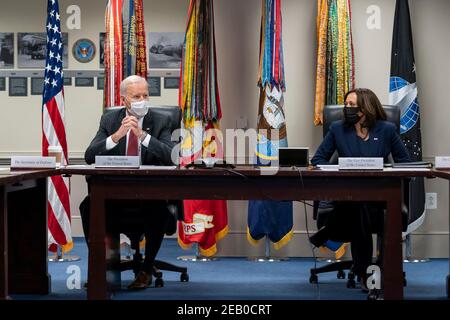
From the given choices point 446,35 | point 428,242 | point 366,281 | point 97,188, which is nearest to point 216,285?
point 366,281

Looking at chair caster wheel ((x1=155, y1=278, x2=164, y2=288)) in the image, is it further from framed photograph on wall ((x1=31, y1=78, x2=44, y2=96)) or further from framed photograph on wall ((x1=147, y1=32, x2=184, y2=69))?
framed photograph on wall ((x1=31, y1=78, x2=44, y2=96))

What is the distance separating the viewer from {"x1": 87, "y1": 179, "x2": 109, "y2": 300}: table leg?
355cm

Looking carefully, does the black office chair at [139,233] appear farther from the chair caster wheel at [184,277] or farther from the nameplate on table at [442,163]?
the nameplate on table at [442,163]

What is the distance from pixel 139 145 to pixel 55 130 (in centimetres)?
113

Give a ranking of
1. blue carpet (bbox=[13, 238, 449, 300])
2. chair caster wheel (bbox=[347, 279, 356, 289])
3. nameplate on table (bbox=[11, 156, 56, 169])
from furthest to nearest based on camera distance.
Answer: chair caster wheel (bbox=[347, 279, 356, 289]) → blue carpet (bbox=[13, 238, 449, 300]) → nameplate on table (bbox=[11, 156, 56, 169])

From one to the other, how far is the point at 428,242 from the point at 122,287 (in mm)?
2558

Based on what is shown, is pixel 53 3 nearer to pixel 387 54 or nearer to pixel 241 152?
pixel 241 152

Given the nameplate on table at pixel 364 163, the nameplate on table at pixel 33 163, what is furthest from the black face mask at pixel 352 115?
the nameplate on table at pixel 33 163

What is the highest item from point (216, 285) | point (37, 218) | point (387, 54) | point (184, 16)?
point (184, 16)

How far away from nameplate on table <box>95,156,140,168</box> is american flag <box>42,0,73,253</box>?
5.11 ft

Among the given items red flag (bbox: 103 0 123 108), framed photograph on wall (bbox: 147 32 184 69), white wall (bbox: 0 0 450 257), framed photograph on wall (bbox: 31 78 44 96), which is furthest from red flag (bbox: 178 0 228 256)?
framed photograph on wall (bbox: 31 78 44 96)

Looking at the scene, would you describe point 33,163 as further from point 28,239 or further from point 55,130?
point 55,130

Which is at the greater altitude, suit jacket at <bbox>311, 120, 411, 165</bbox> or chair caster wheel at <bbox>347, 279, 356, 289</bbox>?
suit jacket at <bbox>311, 120, 411, 165</bbox>

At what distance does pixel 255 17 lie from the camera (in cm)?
559
